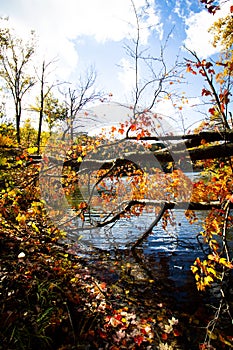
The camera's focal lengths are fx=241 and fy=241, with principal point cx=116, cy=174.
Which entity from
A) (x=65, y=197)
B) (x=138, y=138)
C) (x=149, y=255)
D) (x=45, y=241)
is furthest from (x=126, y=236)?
(x=65, y=197)

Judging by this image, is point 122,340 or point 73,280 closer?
point 122,340

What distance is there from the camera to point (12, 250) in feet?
21.6

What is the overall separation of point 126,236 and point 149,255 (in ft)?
8.46

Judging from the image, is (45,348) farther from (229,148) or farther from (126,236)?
(126,236)

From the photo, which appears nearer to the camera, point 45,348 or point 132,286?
point 45,348

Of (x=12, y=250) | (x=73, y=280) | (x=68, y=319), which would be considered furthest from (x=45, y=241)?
(x=68, y=319)

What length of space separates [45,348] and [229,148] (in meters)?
4.72

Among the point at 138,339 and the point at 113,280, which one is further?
the point at 113,280

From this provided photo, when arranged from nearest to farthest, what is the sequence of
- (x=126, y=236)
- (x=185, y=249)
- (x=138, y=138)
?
(x=138, y=138) → (x=185, y=249) → (x=126, y=236)

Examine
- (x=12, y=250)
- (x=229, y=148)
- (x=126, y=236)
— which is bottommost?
(x=126, y=236)

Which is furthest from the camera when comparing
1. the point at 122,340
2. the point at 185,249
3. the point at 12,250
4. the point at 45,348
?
the point at 185,249

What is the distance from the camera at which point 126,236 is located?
11.0 meters

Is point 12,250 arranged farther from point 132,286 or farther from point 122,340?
point 122,340

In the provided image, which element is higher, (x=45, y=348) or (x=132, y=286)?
(x=45, y=348)
